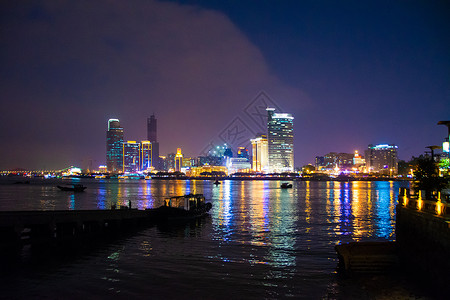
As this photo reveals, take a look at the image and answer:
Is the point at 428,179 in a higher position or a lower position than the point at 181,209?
higher

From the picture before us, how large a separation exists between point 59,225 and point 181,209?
17.1 metres

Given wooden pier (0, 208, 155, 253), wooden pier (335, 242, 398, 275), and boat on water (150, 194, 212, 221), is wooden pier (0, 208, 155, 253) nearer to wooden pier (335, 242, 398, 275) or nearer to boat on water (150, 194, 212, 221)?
boat on water (150, 194, 212, 221)

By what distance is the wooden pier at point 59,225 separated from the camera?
28.4 meters

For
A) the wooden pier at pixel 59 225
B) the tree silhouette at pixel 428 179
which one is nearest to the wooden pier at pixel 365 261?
the tree silhouette at pixel 428 179

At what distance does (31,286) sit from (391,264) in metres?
19.8

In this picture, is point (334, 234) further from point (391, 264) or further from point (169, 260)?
point (169, 260)

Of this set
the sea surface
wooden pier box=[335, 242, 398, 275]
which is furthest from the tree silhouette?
wooden pier box=[335, 242, 398, 275]

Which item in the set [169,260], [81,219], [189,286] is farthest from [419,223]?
[81,219]

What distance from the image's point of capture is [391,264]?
869 inches

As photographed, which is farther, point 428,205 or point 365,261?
point 428,205

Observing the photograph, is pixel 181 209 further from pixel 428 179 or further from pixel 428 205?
pixel 428 205

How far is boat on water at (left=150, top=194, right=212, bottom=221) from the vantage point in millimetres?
45375

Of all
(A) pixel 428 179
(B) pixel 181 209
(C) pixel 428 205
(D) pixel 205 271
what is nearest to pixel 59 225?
(D) pixel 205 271

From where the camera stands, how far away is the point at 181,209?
155 ft
